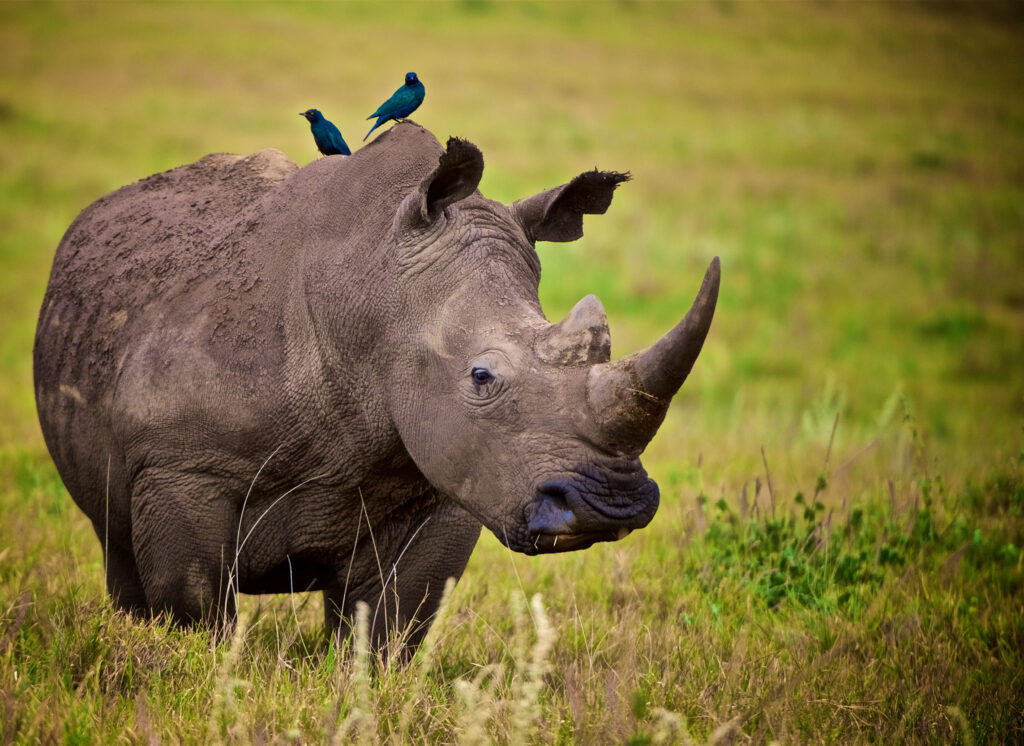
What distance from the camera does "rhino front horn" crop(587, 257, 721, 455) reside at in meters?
3.64

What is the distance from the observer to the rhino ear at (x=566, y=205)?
4566 mm

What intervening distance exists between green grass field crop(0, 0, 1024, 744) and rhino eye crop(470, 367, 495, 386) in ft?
2.36

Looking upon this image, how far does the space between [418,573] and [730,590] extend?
5.83 ft

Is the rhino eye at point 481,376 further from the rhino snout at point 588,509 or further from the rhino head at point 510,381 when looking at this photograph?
the rhino snout at point 588,509

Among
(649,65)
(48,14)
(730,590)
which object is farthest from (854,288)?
(48,14)

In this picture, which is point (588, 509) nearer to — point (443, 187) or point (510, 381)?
point (510, 381)

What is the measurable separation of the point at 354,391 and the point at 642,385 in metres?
1.12

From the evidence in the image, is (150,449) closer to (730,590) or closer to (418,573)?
(418,573)

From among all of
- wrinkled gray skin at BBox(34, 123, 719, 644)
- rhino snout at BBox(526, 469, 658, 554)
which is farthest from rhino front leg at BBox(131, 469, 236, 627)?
rhino snout at BBox(526, 469, 658, 554)

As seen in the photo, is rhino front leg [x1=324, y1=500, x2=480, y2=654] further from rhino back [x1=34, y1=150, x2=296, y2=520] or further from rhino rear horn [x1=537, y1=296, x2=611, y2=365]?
rhino rear horn [x1=537, y1=296, x2=611, y2=365]

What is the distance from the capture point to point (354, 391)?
431cm

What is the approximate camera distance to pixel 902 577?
5918mm

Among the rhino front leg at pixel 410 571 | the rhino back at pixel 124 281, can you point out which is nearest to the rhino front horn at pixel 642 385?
the rhino front leg at pixel 410 571

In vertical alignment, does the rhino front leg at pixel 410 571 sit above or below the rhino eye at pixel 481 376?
below
